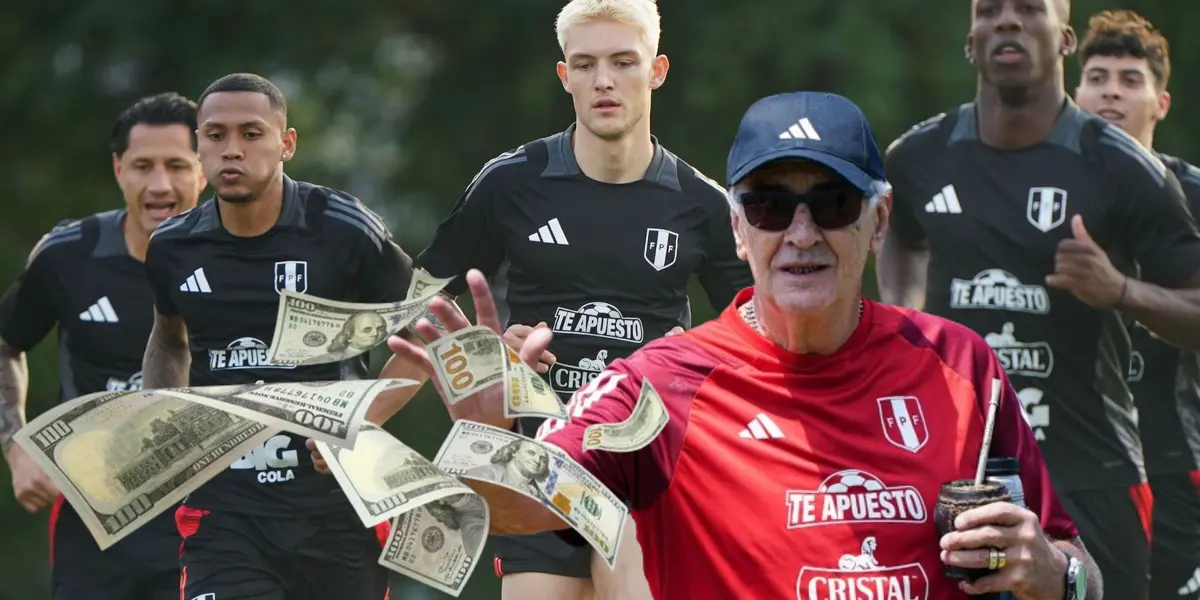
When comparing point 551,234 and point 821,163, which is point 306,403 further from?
point 551,234

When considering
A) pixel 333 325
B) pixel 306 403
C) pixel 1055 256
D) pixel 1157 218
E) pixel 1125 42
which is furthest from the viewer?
pixel 1125 42

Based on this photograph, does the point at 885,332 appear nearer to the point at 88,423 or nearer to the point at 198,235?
the point at 88,423

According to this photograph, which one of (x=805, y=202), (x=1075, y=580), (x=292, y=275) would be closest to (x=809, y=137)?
(x=805, y=202)

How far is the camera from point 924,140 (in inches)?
322

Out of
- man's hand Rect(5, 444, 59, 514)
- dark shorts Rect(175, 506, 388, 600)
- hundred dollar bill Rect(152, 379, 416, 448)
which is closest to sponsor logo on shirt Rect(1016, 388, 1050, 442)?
dark shorts Rect(175, 506, 388, 600)

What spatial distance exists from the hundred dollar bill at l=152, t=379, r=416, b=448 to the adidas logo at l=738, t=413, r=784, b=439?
28.8 inches

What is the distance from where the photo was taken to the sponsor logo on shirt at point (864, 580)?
4441 millimetres

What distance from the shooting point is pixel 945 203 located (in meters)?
7.95

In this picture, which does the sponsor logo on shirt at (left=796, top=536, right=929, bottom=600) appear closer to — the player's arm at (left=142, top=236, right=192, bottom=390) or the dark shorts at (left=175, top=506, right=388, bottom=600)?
the dark shorts at (left=175, top=506, right=388, bottom=600)

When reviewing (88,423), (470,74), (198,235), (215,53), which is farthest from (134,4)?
(88,423)

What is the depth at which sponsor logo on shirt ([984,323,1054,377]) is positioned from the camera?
7.77 meters

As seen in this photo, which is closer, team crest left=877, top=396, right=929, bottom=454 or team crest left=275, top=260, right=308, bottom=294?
team crest left=877, top=396, right=929, bottom=454

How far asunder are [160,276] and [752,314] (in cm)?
373

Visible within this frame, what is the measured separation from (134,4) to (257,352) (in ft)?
34.2
